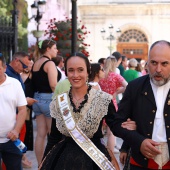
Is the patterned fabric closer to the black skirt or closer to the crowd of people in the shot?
the crowd of people

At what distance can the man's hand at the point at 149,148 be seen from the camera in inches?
135

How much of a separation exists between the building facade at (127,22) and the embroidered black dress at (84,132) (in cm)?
3766

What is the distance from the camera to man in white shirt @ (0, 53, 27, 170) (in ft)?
15.7

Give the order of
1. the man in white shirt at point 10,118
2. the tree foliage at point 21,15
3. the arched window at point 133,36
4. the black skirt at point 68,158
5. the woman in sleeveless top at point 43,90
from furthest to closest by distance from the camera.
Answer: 1. the arched window at point 133,36
2. the tree foliage at point 21,15
3. the woman in sleeveless top at point 43,90
4. the man in white shirt at point 10,118
5. the black skirt at point 68,158

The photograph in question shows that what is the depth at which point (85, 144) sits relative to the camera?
3.87 m

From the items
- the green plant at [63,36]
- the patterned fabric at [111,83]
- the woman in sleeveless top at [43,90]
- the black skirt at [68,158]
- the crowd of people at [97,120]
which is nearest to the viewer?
the crowd of people at [97,120]

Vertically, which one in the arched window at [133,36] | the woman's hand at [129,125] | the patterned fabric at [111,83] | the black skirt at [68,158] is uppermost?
the arched window at [133,36]

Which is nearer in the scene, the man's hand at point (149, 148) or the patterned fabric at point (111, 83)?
the man's hand at point (149, 148)

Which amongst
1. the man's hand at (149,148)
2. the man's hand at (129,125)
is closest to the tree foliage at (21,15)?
the man's hand at (129,125)

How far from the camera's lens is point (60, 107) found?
4027 mm

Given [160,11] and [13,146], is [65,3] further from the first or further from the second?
[13,146]

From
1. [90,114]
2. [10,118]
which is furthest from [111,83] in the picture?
[90,114]

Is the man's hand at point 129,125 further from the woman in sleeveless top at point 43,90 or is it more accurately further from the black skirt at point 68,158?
the woman in sleeveless top at point 43,90

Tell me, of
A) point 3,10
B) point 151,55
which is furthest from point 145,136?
point 3,10
